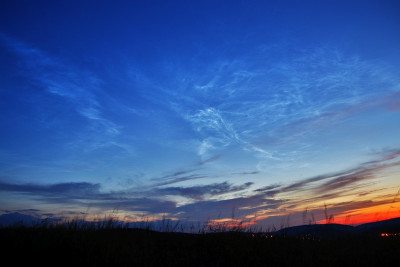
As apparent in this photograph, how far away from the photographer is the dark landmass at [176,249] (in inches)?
308

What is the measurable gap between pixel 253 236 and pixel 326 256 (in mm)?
3278

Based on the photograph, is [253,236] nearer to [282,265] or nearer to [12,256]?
[282,265]

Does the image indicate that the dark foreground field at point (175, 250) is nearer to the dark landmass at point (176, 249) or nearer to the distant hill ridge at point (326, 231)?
the dark landmass at point (176, 249)

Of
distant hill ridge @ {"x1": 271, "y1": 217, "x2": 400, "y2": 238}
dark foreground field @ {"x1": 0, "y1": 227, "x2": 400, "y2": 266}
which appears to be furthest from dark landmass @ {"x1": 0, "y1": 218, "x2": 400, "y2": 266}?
distant hill ridge @ {"x1": 271, "y1": 217, "x2": 400, "y2": 238}

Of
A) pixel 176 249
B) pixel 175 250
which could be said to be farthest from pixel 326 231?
pixel 175 250

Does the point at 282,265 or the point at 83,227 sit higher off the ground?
the point at 83,227

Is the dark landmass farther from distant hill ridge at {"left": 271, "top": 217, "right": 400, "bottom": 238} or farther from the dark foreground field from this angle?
distant hill ridge at {"left": 271, "top": 217, "right": 400, "bottom": 238}

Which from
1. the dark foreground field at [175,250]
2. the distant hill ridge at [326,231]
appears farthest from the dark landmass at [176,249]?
the distant hill ridge at [326,231]

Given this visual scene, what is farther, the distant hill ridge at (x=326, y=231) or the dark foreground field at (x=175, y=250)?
the distant hill ridge at (x=326, y=231)

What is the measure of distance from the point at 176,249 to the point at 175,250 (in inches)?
6.3

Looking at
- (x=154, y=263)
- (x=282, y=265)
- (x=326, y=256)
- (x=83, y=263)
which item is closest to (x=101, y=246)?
(x=83, y=263)

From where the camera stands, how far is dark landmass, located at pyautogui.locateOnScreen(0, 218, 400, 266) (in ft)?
25.7

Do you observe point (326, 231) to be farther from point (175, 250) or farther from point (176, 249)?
point (175, 250)

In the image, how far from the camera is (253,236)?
38.6ft
